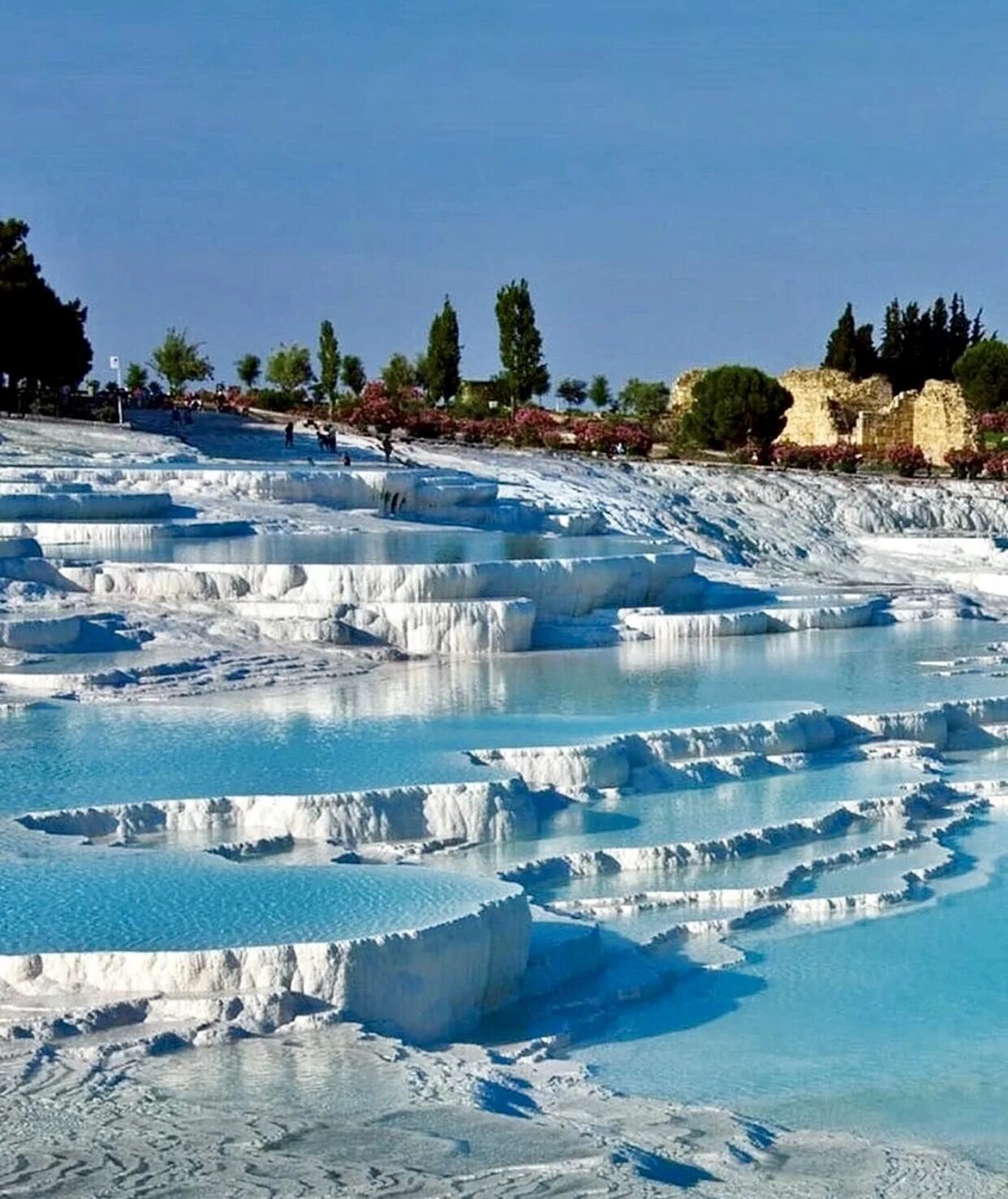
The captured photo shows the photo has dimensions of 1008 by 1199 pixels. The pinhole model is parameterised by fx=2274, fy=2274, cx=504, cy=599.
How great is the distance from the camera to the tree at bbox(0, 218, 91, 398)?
26.4m

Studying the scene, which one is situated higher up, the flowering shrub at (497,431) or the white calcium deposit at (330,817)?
the flowering shrub at (497,431)

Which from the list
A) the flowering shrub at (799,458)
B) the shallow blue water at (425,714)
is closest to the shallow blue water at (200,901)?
the shallow blue water at (425,714)

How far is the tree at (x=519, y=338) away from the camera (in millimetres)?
34156

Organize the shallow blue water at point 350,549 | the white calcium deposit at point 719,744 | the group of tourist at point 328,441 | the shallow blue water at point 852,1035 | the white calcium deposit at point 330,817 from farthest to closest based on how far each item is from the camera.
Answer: the group of tourist at point 328,441 < the shallow blue water at point 350,549 < the white calcium deposit at point 719,744 < the white calcium deposit at point 330,817 < the shallow blue water at point 852,1035

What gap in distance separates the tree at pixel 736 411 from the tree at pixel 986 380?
4510mm

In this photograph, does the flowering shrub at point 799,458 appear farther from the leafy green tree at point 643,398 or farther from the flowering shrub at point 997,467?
the leafy green tree at point 643,398

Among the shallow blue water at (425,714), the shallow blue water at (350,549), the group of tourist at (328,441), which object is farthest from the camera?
the group of tourist at (328,441)

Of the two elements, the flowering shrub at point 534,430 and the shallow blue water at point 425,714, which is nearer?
the shallow blue water at point 425,714

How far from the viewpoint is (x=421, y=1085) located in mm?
5781

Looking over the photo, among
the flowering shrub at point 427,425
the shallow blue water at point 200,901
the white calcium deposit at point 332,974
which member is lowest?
the white calcium deposit at point 332,974

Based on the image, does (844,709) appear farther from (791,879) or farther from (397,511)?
(397,511)

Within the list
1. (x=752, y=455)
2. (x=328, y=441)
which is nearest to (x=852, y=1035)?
(x=328, y=441)

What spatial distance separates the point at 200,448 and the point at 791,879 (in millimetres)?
15690

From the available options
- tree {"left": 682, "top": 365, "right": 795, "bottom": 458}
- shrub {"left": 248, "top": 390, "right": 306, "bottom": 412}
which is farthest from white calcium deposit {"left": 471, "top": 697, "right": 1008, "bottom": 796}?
shrub {"left": 248, "top": 390, "right": 306, "bottom": 412}
